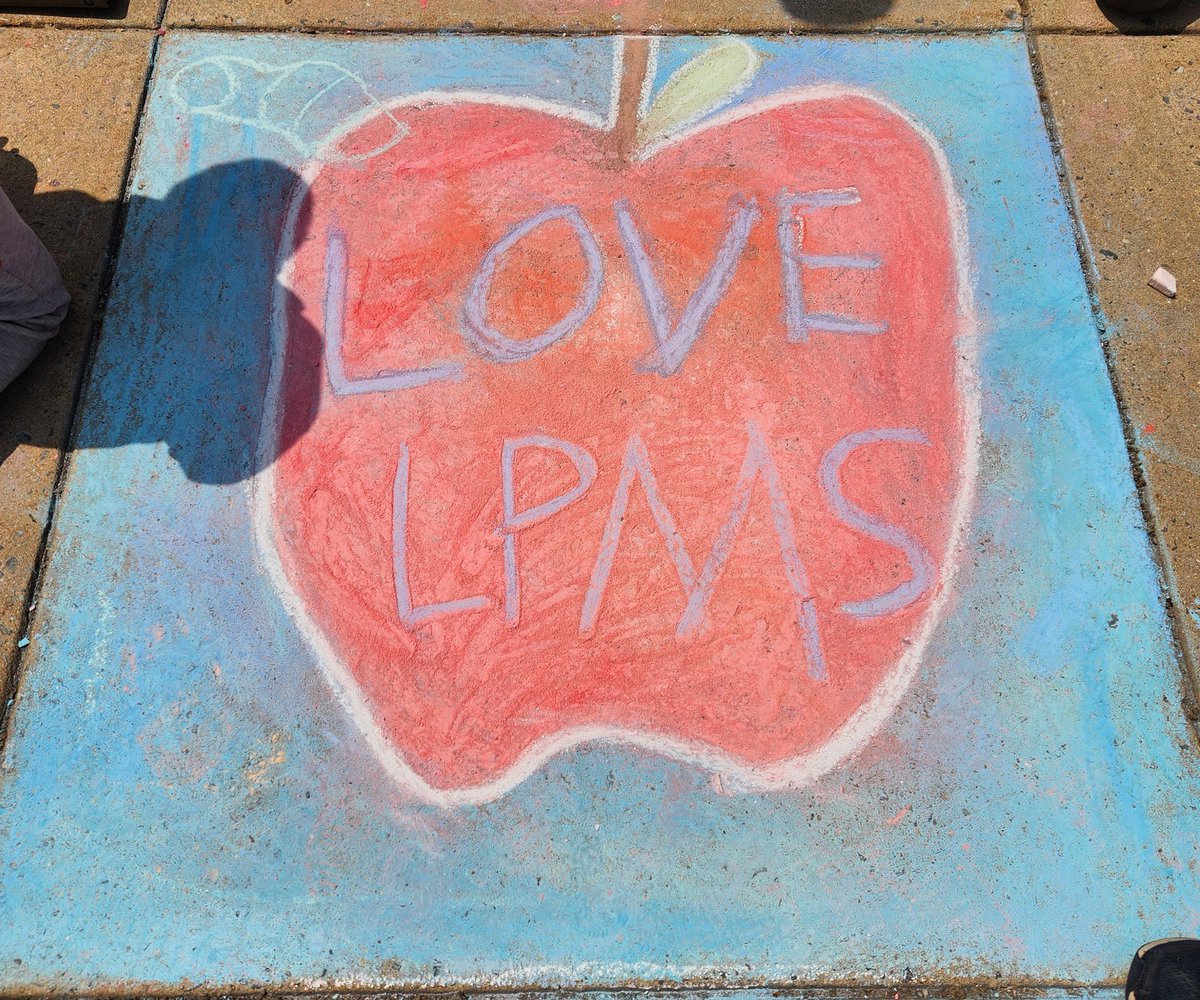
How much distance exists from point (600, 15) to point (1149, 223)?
7.35 ft

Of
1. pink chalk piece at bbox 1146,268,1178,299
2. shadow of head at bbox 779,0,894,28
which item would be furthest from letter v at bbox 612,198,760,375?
pink chalk piece at bbox 1146,268,1178,299

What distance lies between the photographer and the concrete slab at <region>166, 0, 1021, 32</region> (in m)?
3.41

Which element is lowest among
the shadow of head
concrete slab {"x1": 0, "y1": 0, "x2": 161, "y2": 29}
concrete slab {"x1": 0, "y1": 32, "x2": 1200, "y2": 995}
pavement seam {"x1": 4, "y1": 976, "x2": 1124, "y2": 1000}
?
pavement seam {"x1": 4, "y1": 976, "x2": 1124, "y2": 1000}

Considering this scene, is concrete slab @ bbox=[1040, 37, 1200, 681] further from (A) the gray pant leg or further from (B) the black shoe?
(A) the gray pant leg

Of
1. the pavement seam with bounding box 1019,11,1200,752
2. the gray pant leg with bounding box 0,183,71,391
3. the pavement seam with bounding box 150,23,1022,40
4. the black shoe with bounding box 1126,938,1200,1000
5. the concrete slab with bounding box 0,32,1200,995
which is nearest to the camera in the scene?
the black shoe with bounding box 1126,938,1200,1000

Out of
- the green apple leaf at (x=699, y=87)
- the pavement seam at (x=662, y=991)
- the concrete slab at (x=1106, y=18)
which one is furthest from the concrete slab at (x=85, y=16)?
the concrete slab at (x=1106, y=18)

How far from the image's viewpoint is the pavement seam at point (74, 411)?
2.56 meters

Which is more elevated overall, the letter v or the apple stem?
the apple stem

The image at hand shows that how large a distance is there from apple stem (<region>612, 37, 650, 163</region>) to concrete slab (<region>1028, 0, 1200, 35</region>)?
1579 mm

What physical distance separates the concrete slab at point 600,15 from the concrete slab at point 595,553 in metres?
0.11

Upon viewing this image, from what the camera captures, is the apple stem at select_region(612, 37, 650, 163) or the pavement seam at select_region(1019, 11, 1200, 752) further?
the apple stem at select_region(612, 37, 650, 163)

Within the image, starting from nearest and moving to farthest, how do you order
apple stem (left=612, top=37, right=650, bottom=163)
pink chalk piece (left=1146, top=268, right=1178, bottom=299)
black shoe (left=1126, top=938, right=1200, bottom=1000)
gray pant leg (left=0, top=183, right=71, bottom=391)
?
black shoe (left=1126, top=938, right=1200, bottom=1000)
gray pant leg (left=0, top=183, right=71, bottom=391)
pink chalk piece (left=1146, top=268, right=1178, bottom=299)
apple stem (left=612, top=37, right=650, bottom=163)

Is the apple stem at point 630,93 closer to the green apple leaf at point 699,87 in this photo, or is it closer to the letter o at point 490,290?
the green apple leaf at point 699,87

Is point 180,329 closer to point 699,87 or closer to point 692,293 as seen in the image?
point 692,293
